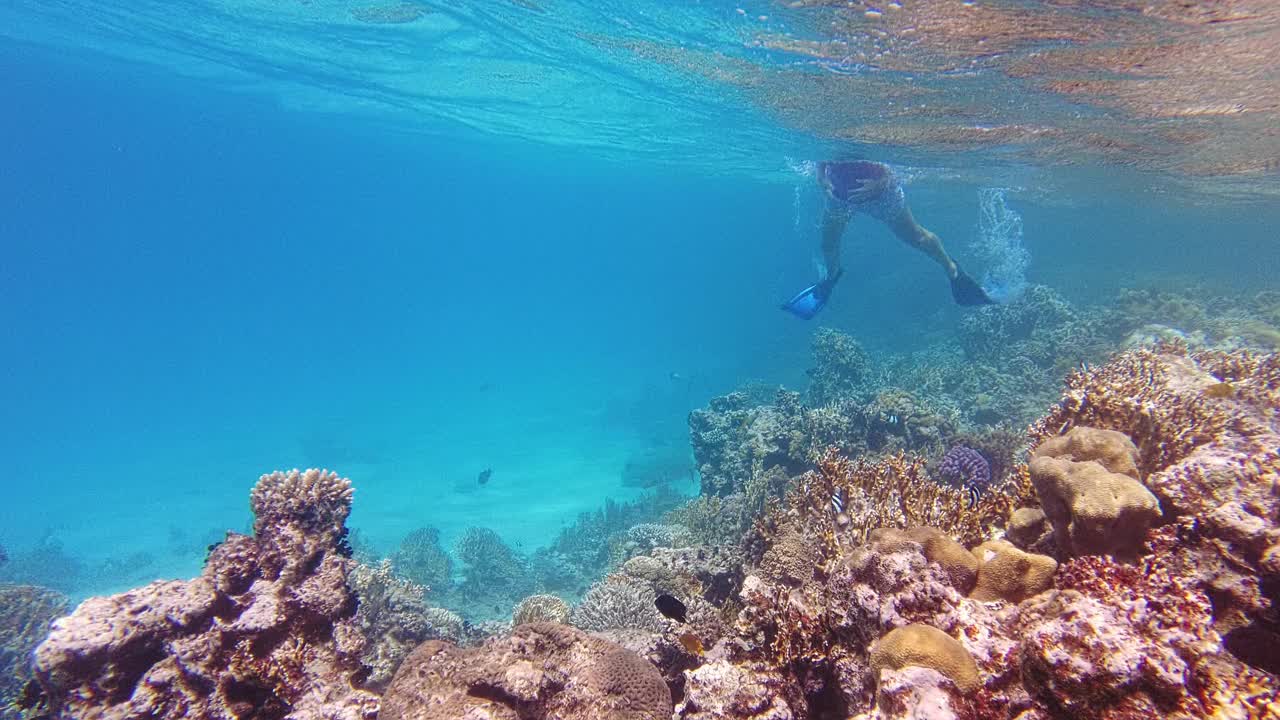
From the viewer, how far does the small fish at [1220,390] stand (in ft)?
24.0

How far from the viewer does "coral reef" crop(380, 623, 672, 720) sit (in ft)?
11.1

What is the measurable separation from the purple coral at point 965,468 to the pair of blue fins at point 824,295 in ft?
11.9

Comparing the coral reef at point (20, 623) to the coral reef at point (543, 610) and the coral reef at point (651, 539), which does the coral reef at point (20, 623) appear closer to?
the coral reef at point (543, 610)

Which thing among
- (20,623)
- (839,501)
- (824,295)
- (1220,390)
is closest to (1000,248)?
(824,295)

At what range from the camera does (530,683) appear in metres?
3.49

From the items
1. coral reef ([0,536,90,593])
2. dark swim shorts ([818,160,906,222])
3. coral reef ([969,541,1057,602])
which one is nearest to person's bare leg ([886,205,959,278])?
dark swim shorts ([818,160,906,222])

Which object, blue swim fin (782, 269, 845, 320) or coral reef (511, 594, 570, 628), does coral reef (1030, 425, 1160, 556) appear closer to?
coral reef (511, 594, 570, 628)

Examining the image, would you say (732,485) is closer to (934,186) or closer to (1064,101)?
(1064,101)

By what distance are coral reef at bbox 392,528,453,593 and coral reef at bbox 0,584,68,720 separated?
7681 mm

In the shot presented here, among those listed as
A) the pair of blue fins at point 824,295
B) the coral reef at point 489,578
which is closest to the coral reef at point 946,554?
the pair of blue fins at point 824,295

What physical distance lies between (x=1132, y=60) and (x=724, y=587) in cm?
1529

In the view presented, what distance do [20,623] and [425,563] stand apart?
9.29 metres

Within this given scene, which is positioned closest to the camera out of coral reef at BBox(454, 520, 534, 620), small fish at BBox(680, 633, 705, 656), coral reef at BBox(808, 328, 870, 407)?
small fish at BBox(680, 633, 705, 656)

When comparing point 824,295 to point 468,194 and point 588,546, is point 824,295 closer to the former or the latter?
point 588,546
